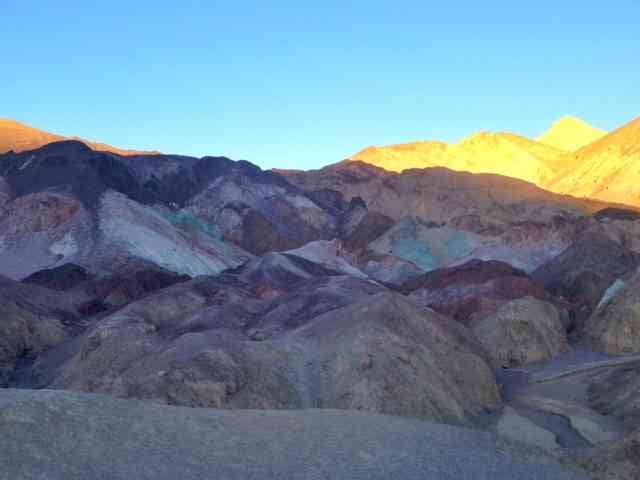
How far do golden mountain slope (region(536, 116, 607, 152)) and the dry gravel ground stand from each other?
126000 mm

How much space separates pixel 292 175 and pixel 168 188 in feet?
75.5

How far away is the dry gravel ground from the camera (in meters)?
11.8

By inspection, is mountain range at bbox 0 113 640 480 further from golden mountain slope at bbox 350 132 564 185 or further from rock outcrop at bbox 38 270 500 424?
golden mountain slope at bbox 350 132 564 185

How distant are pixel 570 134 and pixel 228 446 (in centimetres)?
13809

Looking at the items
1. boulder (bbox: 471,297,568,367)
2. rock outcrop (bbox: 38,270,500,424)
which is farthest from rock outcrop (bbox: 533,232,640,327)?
rock outcrop (bbox: 38,270,500,424)

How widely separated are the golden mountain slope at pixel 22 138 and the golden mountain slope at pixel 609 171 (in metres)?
60.3

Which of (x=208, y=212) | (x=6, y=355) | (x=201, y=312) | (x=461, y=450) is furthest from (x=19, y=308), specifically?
(x=208, y=212)

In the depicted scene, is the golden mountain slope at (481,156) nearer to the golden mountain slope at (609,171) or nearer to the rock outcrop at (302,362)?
the golden mountain slope at (609,171)

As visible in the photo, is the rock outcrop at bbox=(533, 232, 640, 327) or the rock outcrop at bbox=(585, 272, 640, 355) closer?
the rock outcrop at bbox=(585, 272, 640, 355)

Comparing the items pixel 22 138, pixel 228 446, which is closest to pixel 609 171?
pixel 22 138

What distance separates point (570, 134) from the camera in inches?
5605

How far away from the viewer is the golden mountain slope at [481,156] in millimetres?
112688

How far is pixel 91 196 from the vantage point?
2522 inches

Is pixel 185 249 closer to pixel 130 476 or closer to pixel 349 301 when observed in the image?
pixel 349 301
